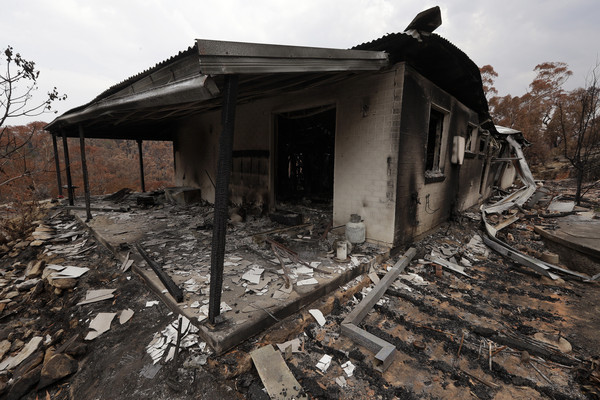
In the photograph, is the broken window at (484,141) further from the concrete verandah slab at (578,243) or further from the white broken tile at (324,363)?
the white broken tile at (324,363)

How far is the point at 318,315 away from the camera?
115 inches

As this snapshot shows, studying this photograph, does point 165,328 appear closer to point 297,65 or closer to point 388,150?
point 297,65

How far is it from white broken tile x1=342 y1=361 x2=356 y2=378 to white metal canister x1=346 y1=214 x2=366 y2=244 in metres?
2.44

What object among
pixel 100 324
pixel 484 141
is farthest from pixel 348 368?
pixel 484 141

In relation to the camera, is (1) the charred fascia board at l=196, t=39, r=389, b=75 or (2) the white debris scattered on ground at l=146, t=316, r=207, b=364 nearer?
(1) the charred fascia board at l=196, t=39, r=389, b=75

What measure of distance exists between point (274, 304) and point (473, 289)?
11.7 feet

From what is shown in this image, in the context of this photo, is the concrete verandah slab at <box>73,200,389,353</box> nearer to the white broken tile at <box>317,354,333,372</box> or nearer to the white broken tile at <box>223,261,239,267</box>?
the white broken tile at <box>223,261,239,267</box>

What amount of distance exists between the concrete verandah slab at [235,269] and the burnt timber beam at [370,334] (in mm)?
381

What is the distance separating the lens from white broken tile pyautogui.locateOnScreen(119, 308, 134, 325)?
2824 mm

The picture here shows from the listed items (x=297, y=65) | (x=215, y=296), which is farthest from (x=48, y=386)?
(x=297, y=65)

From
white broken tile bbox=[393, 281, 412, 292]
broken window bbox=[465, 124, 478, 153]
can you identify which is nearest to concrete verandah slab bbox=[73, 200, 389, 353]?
white broken tile bbox=[393, 281, 412, 292]

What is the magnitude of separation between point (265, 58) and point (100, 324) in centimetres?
354

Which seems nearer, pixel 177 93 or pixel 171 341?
pixel 177 93

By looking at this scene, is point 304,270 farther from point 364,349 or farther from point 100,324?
point 100,324
